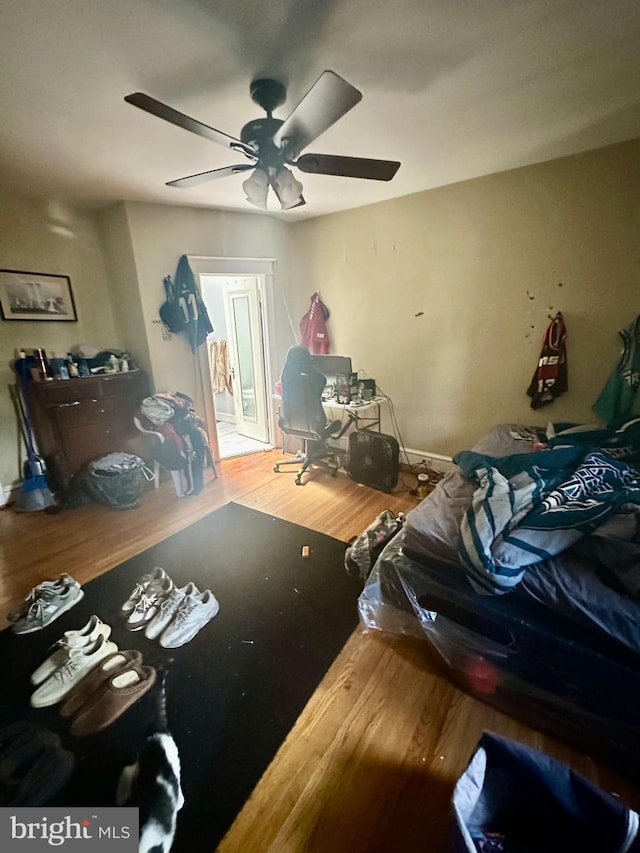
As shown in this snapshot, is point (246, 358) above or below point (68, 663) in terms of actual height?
above

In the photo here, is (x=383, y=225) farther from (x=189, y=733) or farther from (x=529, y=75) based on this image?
Result: (x=189, y=733)

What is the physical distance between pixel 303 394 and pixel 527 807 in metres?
2.56

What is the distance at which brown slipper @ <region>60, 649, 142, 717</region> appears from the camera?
135 cm

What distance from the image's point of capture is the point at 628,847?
2.41 feet

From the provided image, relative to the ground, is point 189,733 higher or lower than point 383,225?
lower

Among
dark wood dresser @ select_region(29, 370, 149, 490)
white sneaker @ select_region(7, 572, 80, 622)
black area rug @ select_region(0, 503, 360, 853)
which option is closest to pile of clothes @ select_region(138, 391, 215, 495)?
dark wood dresser @ select_region(29, 370, 149, 490)

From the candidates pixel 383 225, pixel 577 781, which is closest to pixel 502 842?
pixel 577 781

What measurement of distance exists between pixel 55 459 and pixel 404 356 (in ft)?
10.5

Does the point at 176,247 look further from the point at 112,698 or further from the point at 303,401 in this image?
the point at 112,698

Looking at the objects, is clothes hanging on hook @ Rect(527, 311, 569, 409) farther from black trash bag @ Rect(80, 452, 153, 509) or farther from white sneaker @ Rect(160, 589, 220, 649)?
black trash bag @ Rect(80, 452, 153, 509)

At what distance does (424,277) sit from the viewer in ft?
9.99

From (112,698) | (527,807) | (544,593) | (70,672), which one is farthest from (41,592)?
(544,593)

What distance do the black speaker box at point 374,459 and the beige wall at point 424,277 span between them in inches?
21.5

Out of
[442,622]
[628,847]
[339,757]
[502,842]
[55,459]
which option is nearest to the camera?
[628,847]
